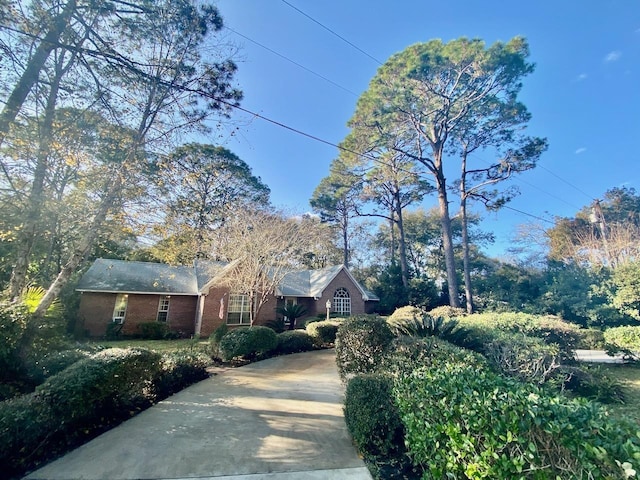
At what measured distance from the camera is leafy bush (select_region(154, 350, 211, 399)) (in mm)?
6625

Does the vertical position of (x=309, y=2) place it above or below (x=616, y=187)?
below

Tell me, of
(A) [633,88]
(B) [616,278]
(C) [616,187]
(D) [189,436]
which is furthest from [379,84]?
(C) [616,187]

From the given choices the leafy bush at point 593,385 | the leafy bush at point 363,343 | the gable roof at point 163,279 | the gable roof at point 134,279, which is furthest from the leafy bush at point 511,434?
the gable roof at point 134,279

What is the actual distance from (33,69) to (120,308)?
522 inches

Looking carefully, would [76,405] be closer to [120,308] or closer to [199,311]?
[199,311]

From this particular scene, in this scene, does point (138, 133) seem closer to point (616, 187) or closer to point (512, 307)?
point (512, 307)

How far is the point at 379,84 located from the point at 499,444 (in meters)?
17.4

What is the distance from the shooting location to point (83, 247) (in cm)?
727

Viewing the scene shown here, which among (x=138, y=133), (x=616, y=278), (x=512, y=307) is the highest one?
(x=138, y=133)

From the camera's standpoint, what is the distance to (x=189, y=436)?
14.8ft

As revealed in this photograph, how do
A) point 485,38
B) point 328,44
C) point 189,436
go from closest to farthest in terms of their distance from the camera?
1. point 189,436
2. point 328,44
3. point 485,38

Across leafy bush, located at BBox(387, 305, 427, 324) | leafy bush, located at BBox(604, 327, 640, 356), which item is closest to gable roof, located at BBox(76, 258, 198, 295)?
leafy bush, located at BBox(387, 305, 427, 324)

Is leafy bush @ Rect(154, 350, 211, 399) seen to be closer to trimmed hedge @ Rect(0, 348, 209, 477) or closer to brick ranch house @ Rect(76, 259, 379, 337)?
trimmed hedge @ Rect(0, 348, 209, 477)

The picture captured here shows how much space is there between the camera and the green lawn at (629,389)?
5.34 meters
